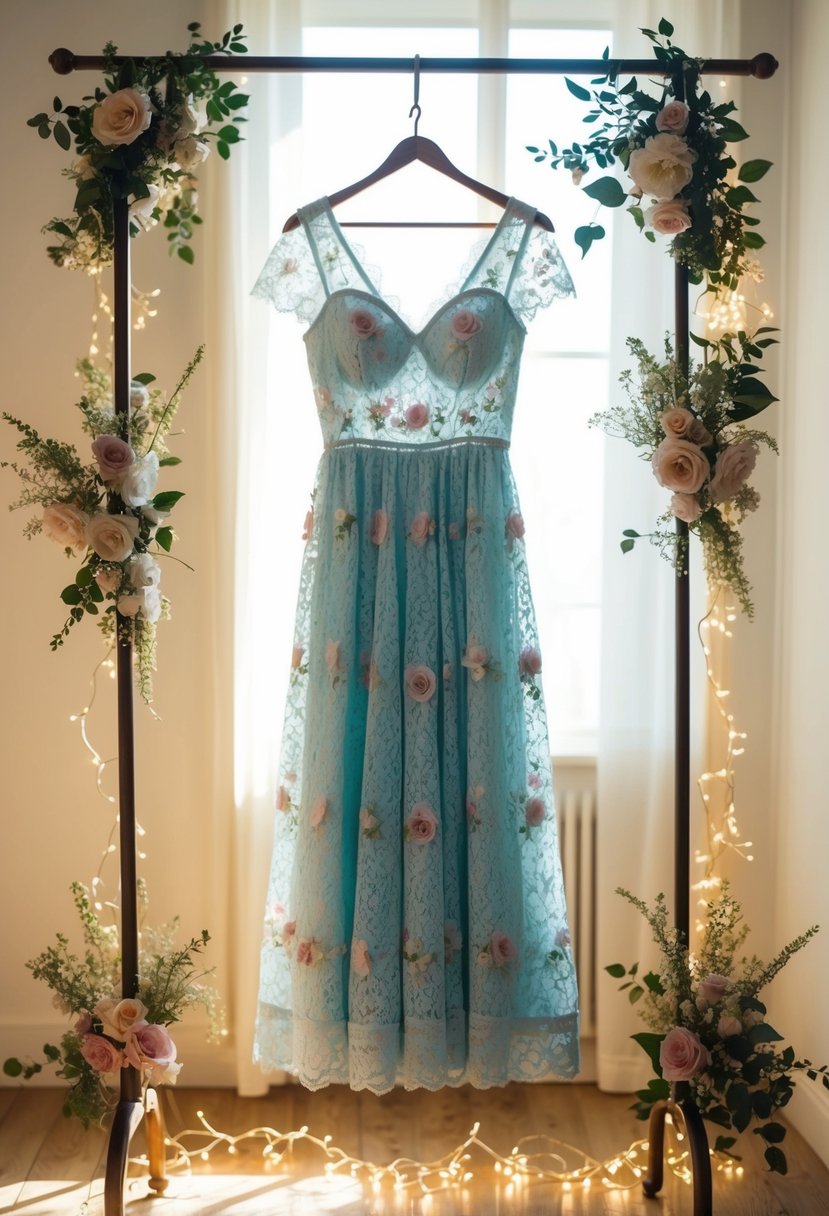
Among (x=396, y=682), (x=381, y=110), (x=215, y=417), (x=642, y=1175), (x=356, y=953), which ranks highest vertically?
(x=381, y=110)

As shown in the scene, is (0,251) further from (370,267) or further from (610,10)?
(610,10)

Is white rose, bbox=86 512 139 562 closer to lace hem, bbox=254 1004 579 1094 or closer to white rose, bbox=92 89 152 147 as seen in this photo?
white rose, bbox=92 89 152 147

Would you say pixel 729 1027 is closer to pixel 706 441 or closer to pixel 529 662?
pixel 529 662

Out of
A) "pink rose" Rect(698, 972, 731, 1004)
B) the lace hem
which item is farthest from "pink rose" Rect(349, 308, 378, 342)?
"pink rose" Rect(698, 972, 731, 1004)

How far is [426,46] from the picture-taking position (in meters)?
2.69

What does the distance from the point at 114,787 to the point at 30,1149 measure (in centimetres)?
78

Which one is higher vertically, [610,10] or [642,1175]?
[610,10]

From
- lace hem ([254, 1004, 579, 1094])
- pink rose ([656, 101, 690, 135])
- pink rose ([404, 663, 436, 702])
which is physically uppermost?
pink rose ([656, 101, 690, 135])

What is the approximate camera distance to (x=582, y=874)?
8.87ft

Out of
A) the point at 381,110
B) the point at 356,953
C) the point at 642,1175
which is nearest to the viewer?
the point at 356,953

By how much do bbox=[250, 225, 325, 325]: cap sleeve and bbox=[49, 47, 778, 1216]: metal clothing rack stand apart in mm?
260

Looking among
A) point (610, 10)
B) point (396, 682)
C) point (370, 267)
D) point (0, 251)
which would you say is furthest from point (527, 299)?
point (0, 251)

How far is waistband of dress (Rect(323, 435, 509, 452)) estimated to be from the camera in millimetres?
2039

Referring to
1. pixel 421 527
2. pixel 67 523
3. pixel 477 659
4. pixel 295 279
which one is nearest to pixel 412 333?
pixel 295 279
